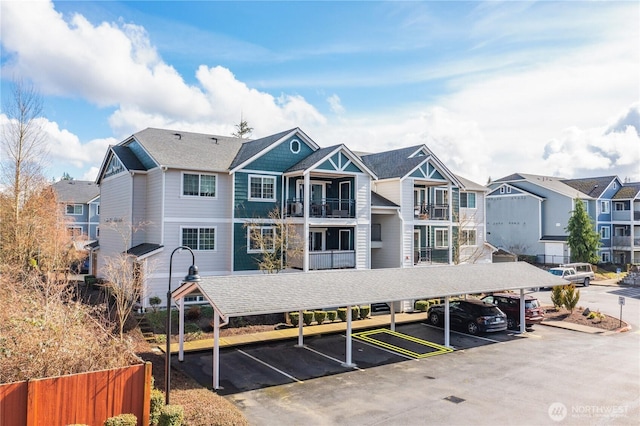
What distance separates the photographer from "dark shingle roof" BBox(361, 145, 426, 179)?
101 ft

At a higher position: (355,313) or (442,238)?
(442,238)

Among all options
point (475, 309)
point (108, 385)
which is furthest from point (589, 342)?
point (108, 385)

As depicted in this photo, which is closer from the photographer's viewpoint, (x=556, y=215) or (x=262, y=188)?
(x=262, y=188)

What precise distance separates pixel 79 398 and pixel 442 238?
2847 centimetres

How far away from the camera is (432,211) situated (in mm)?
32750

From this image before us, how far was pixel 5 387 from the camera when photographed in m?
9.47

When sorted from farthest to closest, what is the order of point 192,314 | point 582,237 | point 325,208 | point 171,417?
point 582,237, point 325,208, point 192,314, point 171,417

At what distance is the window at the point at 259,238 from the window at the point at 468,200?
61.9 ft

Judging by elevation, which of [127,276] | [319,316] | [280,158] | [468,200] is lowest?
[319,316]

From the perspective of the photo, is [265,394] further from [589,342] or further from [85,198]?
[85,198]

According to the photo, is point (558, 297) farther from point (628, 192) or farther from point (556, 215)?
point (628, 192)

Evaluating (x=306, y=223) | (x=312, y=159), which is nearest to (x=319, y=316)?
(x=306, y=223)

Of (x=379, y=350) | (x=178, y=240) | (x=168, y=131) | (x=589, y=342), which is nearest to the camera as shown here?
(x=379, y=350)

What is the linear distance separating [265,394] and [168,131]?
2025cm
